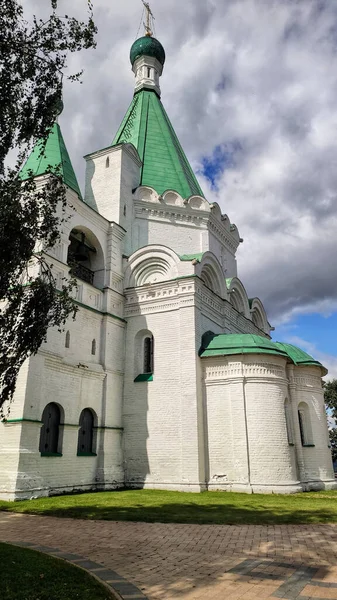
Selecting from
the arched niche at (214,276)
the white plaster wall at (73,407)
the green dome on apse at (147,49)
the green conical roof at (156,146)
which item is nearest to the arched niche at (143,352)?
the white plaster wall at (73,407)

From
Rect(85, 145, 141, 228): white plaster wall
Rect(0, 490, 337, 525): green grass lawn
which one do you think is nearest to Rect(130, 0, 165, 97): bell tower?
Rect(85, 145, 141, 228): white plaster wall

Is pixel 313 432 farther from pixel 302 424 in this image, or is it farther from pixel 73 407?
pixel 73 407

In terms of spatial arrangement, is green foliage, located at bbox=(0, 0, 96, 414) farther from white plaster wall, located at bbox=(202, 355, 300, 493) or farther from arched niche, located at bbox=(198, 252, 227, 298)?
arched niche, located at bbox=(198, 252, 227, 298)

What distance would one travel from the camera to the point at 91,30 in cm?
758

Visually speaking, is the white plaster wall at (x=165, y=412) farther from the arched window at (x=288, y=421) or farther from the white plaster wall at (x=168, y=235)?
the white plaster wall at (x=168, y=235)

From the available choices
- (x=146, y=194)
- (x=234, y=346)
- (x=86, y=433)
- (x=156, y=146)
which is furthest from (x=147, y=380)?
(x=156, y=146)

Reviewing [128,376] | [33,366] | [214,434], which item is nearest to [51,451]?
[33,366]

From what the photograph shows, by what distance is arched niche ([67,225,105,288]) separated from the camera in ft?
56.7

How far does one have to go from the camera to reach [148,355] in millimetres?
17500

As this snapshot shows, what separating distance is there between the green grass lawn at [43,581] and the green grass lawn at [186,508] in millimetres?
3949

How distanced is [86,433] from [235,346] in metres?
5.98

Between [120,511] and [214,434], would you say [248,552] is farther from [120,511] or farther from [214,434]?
[214,434]

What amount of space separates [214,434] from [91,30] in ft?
40.3

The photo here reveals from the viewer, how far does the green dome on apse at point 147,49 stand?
27.9 meters
